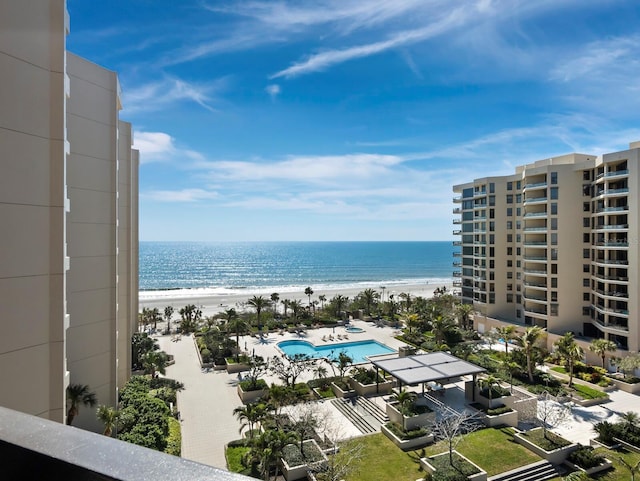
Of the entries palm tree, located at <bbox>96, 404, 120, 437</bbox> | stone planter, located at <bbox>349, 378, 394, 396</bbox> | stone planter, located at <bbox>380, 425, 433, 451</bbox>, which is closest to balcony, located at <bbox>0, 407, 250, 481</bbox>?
palm tree, located at <bbox>96, 404, 120, 437</bbox>

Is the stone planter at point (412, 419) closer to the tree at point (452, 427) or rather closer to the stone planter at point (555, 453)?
the tree at point (452, 427)

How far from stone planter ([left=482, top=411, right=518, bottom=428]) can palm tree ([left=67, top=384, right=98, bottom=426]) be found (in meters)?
18.8

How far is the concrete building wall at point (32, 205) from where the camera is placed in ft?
24.7

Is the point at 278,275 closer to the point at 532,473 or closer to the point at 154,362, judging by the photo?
the point at 154,362

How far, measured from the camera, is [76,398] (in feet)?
47.8

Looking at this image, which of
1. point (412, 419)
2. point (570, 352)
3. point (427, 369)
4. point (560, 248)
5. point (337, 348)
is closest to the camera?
point (412, 419)

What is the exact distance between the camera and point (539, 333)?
2700cm

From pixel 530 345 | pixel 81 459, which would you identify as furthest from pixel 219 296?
pixel 81 459

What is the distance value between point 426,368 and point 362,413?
4712 mm

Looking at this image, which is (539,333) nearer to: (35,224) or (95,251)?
(95,251)

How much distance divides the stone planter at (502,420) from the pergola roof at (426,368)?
2530 millimetres

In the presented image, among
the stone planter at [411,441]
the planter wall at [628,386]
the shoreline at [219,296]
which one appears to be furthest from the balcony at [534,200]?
the shoreline at [219,296]

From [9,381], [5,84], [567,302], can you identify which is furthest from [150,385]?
[567,302]

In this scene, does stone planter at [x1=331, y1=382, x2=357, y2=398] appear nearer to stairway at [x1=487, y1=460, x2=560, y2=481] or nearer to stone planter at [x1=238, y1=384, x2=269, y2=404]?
stone planter at [x1=238, y1=384, x2=269, y2=404]
